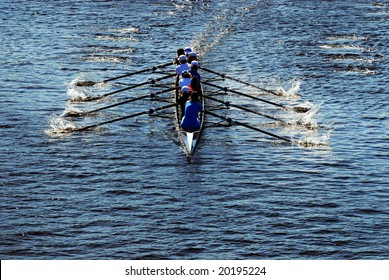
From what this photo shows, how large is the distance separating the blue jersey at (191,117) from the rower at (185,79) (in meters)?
4.46

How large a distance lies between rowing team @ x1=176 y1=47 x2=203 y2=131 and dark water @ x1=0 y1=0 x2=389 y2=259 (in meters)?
1.33

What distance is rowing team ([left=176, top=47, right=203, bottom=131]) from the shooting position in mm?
33844

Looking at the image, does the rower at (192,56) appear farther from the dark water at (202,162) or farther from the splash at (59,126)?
the splash at (59,126)

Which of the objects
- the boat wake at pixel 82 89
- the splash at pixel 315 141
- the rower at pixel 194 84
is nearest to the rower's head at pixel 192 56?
the rower at pixel 194 84

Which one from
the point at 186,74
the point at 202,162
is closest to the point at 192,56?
the point at 186,74

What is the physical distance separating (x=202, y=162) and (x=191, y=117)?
2.19 m

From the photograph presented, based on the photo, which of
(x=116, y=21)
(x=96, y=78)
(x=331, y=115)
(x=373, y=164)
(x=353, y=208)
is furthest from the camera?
(x=116, y=21)

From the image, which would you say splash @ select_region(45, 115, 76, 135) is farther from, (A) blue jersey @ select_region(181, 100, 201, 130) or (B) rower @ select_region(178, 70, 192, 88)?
(A) blue jersey @ select_region(181, 100, 201, 130)

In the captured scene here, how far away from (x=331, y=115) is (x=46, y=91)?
1596cm

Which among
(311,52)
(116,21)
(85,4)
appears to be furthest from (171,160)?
(85,4)

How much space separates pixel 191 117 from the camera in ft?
111

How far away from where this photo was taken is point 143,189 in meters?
30.4
